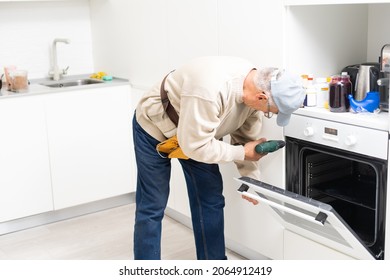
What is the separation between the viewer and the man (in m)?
2.29

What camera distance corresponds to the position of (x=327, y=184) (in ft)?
8.96

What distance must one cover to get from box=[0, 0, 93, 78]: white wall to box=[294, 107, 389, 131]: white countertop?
2117mm

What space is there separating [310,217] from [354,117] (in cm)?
43

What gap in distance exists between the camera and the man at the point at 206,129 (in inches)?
90.1

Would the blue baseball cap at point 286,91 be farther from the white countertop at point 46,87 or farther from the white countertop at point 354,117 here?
the white countertop at point 46,87

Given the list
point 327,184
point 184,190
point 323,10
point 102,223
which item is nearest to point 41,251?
point 102,223

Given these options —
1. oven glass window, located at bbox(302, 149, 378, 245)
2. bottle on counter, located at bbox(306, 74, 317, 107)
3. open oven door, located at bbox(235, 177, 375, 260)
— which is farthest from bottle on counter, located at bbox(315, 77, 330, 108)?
open oven door, located at bbox(235, 177, 375, 260)

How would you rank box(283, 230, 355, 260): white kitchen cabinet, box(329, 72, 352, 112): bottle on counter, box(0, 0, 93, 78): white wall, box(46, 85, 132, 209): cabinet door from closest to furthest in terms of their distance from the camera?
box(329, 72, 352, 112): bottle on counter < box(283, 230, 355, 260): white kitchen cabinet < box(46, 85, 132, 209): cabinet door < box(0, 0, 93, 78): white wall

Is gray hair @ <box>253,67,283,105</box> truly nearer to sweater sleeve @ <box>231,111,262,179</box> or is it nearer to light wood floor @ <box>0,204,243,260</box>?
sweater sleeve @ <box>231,111,262,179</box>

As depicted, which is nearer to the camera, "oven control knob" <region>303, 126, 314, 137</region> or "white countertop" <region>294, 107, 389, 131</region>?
"white countertop" <region>294, 107, 389, 131</region>

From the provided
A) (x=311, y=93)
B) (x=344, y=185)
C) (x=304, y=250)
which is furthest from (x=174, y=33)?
(x=304, y=250)

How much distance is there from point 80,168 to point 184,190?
71 centimetres

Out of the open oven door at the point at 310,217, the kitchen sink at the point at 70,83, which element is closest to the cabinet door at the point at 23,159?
the kitchen sink at the point at 70,83

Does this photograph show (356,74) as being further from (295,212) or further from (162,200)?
(162,200)
